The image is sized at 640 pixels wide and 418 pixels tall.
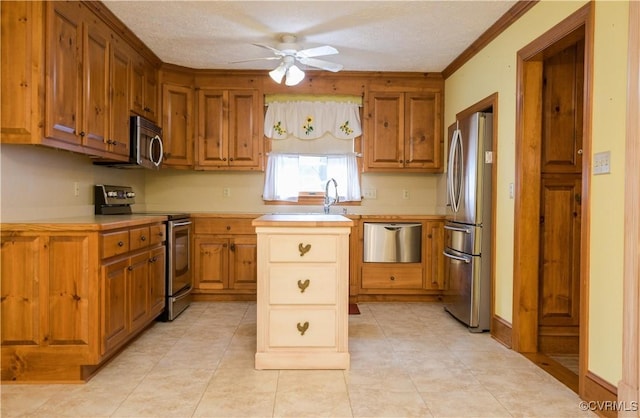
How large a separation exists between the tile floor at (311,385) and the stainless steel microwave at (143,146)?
57.9 inches

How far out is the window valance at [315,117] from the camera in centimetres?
458

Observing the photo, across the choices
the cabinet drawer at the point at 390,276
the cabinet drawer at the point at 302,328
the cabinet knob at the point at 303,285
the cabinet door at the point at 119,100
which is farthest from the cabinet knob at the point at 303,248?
the cabinet drawer at the point at 390,276

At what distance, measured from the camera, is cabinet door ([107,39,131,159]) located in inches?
126

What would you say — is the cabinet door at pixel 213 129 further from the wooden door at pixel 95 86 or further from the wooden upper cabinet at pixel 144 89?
the wooden door at pixel 95 86

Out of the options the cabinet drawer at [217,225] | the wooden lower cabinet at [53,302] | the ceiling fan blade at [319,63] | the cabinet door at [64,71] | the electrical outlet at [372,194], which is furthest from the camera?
the electrical outlet at [372,194]

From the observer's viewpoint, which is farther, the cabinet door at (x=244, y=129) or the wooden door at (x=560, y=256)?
the cabinet door at (x=244, y=129)

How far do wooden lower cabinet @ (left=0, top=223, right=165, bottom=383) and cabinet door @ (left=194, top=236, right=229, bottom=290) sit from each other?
5.83ft

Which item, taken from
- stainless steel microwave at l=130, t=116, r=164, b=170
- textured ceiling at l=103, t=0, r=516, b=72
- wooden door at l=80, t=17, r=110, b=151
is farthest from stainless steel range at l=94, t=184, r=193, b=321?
textured ceiling at l=103, t=0, r=516, b=72

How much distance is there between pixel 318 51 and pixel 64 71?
1720 millimetres

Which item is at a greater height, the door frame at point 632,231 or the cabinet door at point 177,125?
the cabinet door at point 177,125

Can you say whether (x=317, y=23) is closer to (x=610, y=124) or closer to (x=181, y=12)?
(x=181, y=12)

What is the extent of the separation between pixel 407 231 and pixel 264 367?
225 centimetres

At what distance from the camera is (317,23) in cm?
326

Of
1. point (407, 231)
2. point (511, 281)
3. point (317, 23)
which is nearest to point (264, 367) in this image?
point (511, 281)
